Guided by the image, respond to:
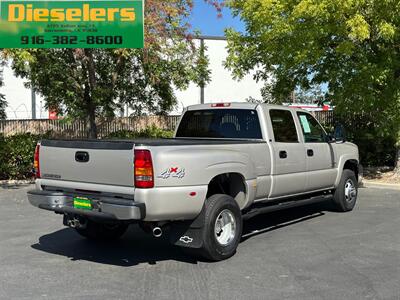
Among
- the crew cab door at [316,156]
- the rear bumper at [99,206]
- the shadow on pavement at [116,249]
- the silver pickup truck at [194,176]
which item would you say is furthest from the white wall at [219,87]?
the rear bumper at [99,206]

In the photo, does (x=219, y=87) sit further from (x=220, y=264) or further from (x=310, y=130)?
(x=220, y=264)

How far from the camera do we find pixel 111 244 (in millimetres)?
7199

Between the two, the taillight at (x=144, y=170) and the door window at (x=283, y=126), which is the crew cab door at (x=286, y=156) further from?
the taillight at (x=144, y=170)

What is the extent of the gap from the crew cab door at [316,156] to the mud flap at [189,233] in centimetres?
271

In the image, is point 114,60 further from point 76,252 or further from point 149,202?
point 149,202

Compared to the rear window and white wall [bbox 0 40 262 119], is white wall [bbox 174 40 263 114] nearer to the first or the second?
white wall [bbox 0 40 262 119]

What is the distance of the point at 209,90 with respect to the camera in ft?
106

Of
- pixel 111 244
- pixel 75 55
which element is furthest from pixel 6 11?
pixel 111 244

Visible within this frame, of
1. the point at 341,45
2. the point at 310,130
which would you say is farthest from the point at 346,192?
the point at 341,45

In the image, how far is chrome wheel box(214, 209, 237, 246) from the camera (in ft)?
20.5

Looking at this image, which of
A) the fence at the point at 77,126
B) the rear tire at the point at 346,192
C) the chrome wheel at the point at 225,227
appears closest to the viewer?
the chrome wheel at the point at 225,227

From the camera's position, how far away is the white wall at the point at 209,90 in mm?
27609

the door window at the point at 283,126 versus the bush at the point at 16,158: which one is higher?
the door window at the point at 283,126

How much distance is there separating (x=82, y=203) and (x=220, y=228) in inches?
65.8
